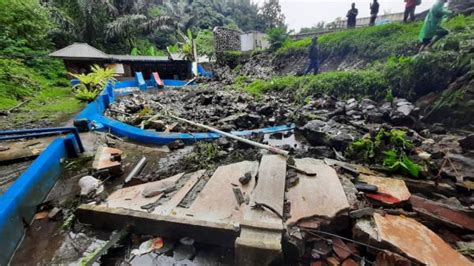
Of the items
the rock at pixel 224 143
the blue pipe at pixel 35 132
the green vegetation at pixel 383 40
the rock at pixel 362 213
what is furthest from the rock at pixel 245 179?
the green vegetation at pixel 383 40

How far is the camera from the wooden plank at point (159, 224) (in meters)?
2.01

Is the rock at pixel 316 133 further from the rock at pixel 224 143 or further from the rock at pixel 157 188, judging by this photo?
the rock at pixel 157 188

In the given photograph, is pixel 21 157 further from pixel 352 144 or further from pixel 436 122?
pixel 436 122

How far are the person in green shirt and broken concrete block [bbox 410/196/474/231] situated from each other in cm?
660

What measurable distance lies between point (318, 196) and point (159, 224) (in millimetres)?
1706

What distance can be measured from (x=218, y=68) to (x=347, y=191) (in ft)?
64.4

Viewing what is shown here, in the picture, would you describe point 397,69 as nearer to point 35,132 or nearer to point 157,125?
point 157,125

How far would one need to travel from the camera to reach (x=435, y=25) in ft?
20.0

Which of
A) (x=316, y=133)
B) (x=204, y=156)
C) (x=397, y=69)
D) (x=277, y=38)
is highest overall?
(x=277, y=38)

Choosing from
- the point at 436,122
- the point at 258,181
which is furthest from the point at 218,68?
the point at 258,181

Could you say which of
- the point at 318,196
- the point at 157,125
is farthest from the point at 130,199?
the point at 157,125

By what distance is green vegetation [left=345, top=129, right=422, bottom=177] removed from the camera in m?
2.99

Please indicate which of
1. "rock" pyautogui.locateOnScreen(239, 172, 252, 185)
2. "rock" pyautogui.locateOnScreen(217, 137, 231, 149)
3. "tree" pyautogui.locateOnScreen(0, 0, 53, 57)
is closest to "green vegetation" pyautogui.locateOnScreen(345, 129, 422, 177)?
"rock" pyautogui.locateOnScreen(239, 172, 252, 185)

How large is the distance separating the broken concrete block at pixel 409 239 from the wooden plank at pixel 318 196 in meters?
0.27
